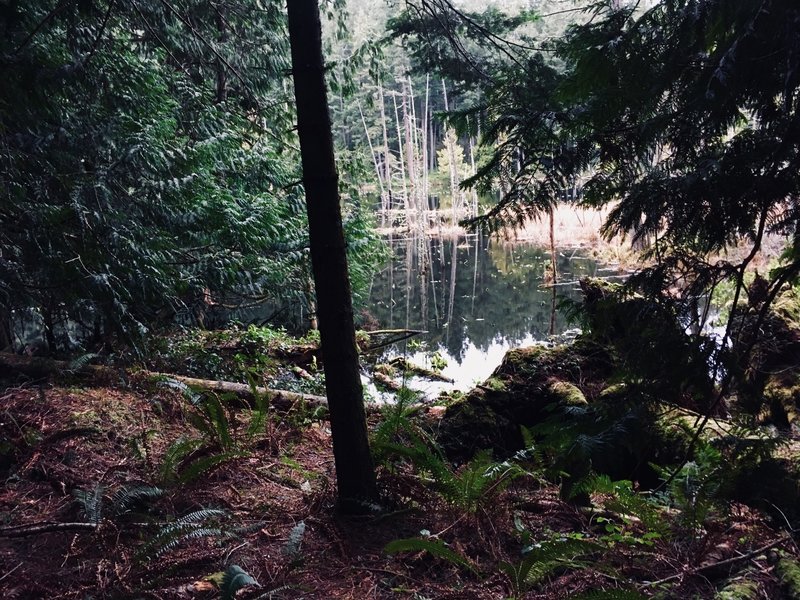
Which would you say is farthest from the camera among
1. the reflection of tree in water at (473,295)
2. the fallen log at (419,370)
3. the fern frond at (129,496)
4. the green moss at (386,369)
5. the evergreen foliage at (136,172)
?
the reflection of tree in water at (473,295)

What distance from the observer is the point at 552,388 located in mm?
4875

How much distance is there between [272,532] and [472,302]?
54.9ft

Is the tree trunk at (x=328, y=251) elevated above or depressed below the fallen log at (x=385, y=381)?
above

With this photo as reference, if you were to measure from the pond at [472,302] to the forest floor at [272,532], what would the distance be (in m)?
4.30

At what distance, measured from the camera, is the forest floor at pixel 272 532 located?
224cm

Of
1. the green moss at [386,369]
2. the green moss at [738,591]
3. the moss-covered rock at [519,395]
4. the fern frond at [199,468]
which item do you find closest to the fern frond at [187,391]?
the fern frond at [199,468]

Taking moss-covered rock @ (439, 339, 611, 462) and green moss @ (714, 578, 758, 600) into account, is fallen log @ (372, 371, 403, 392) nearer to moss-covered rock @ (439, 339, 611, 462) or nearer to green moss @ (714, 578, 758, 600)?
moss-covered rock @ (439, 339, 611, 462)

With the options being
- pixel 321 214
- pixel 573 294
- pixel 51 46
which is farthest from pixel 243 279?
pixel 573 294

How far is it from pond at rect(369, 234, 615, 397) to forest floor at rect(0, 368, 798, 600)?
430 centimetres

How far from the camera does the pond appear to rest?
42.7 feet

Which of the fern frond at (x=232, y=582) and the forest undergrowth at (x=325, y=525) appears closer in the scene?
the fern frond at (x=232, y=582)

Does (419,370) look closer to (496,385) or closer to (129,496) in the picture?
(496,385)

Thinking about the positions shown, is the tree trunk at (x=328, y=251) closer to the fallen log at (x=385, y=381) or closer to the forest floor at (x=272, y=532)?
the forest floor at (x=272, y=532)

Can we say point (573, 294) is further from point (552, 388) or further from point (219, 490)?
point (219, 490)
